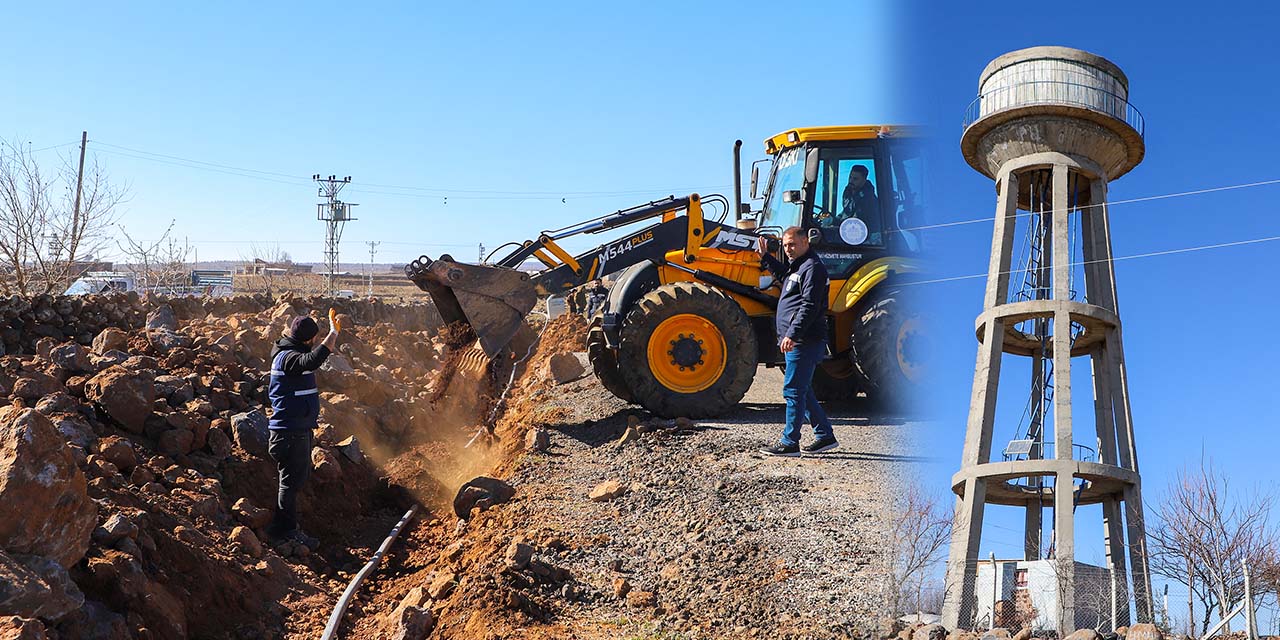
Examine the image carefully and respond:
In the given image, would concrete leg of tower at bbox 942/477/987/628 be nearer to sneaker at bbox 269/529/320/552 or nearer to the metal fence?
the metal fence

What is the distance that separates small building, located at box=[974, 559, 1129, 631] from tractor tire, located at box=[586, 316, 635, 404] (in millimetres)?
10589

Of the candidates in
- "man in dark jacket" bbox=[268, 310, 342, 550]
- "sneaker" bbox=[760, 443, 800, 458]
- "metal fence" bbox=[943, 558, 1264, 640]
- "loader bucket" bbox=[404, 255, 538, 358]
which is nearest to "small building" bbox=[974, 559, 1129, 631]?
"metal fence" bbox=[943, 558, 1264, 640]

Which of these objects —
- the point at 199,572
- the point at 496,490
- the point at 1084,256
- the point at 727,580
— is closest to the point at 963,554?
the point at 1084,256

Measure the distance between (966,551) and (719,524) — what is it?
13.3 meters

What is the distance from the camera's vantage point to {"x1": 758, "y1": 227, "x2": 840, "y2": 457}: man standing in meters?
9.70

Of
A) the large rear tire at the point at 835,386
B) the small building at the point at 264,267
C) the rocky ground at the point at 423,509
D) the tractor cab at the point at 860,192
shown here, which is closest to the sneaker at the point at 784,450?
the rocky ground at the point at 423,509

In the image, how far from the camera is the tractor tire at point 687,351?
11.8 metres

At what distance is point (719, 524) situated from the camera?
850 cm

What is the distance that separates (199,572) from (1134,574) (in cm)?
1853

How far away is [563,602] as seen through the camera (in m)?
7.46

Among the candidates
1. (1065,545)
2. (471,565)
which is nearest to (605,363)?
(471,565)

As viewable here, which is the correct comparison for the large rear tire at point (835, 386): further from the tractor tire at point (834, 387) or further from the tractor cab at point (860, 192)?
the tractor cab at point (860, 192)

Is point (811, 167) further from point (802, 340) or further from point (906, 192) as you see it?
point (802, 340)

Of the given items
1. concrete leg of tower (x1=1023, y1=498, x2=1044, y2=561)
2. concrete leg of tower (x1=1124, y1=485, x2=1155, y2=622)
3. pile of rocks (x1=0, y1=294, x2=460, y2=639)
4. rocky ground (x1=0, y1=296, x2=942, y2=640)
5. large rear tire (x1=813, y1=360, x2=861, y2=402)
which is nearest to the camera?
pile of rocks (x1=0, y1=294, x2=460, y2=639)
